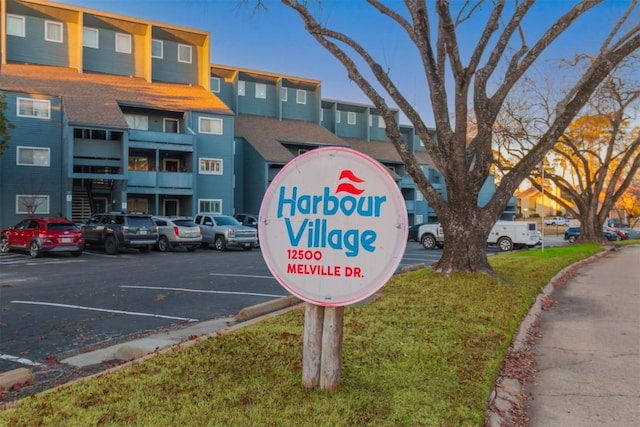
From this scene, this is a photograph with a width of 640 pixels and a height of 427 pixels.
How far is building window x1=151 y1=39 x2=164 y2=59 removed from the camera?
36.5 m

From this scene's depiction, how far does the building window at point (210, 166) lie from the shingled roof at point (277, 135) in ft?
11.1

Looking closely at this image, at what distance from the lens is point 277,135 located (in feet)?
135

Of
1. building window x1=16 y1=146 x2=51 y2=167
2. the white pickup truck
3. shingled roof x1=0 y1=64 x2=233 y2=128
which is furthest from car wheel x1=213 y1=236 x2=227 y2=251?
building window x1=16 y1=146 x2=51 y2=167

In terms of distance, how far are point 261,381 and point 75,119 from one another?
27998 millimetres

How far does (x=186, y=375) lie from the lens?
489cm

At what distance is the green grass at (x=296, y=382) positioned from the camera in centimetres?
394

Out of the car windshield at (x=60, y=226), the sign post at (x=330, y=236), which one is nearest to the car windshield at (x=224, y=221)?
the car windshield at (x=60, y=226)

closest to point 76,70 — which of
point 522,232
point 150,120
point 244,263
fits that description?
point 150,120

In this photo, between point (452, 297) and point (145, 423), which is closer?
point (145, 423)

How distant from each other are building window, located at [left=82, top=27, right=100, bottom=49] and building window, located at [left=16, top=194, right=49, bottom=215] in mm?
11546

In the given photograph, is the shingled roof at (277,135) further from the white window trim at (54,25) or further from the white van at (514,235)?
the white van at (514,235)

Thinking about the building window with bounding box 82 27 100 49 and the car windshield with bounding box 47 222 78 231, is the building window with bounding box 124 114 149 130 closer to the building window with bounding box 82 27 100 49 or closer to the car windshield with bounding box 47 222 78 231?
the building window with bounding box 82 27 100 49

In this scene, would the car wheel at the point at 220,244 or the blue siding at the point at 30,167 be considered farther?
the blue siding at the point at 30,167

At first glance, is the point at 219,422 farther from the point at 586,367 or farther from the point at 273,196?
Result: the point at 586,367
